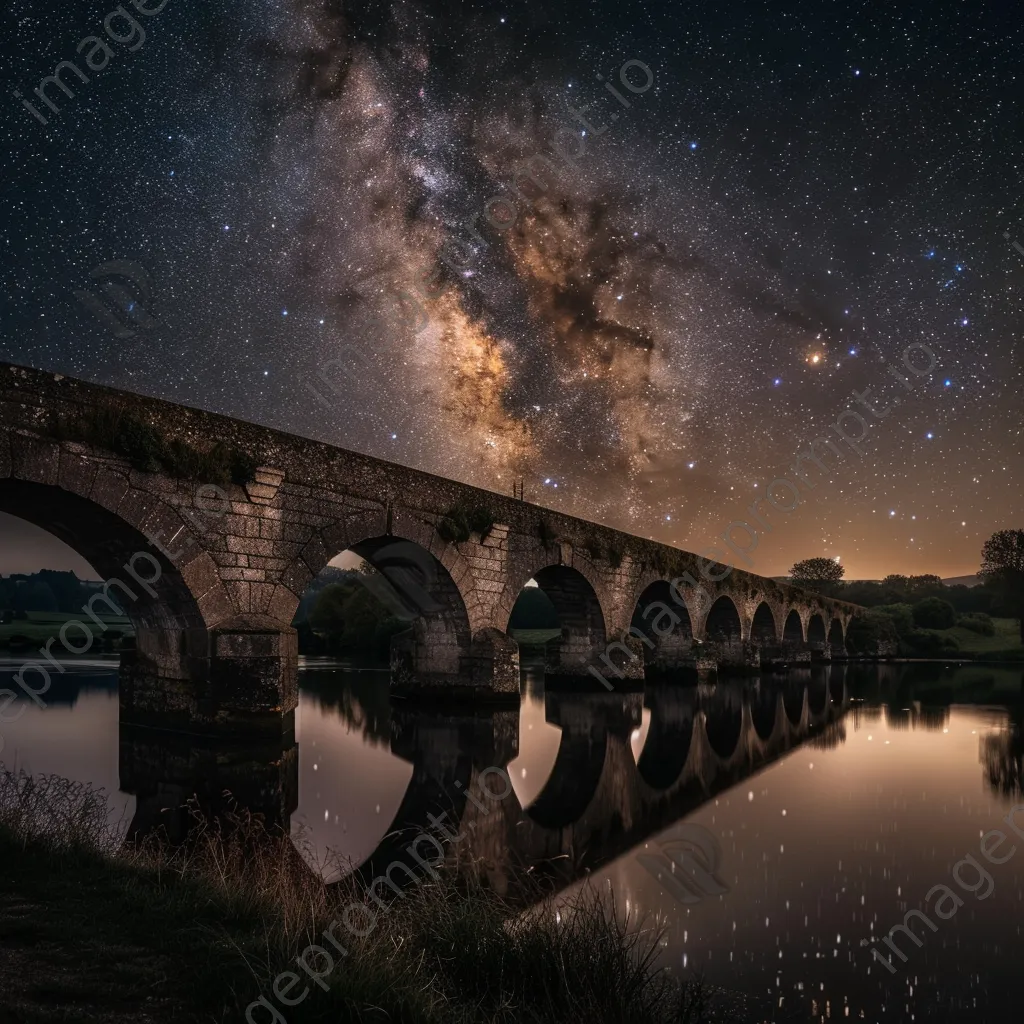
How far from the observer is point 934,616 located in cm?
7456

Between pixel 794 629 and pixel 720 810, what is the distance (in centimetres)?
4071

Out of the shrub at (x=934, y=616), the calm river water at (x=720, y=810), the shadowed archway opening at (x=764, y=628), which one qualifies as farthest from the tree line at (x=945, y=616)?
the calm river water at (x=720, y=810)

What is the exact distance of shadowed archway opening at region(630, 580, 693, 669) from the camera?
997 inches

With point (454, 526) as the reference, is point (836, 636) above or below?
below

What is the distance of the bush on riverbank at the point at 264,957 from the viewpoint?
2.89m

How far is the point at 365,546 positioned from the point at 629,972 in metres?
11.0

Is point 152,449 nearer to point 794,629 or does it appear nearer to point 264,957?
point 264,957

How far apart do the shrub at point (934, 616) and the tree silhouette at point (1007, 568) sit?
334 inches

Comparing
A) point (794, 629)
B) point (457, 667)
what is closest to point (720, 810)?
point (457, 667)

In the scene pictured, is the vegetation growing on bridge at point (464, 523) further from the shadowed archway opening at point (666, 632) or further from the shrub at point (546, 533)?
the shadowed archway opening at point (666, 632)

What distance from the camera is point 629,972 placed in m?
3.47

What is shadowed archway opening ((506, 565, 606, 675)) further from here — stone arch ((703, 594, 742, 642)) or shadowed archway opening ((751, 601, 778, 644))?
shadowed archway opening ((751, 601, 778, 644))

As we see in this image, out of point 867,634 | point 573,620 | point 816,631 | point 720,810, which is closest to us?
point 720,810

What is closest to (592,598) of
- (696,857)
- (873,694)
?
(873,694)
